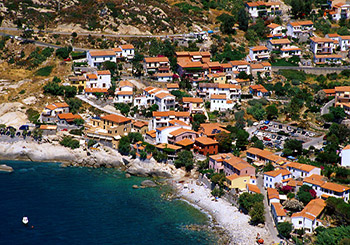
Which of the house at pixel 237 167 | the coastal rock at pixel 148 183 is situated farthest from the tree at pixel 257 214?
the coastal rock at pixel 148 183

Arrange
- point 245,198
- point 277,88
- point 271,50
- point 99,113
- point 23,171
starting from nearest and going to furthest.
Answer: point 245,198, point 23,171, point 99,113, point 277,88, point 271,50

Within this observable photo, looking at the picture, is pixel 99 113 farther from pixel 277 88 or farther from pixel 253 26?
pixel 253 26

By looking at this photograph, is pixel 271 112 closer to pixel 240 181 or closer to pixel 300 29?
pixel 240 181

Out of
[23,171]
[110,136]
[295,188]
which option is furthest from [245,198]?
[23,171]

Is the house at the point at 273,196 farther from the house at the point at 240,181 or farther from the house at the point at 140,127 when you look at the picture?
the house at the point at 140,127

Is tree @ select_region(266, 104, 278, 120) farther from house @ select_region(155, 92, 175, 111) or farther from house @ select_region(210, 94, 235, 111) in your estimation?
house @ select_region(155, 92, 175, 111)

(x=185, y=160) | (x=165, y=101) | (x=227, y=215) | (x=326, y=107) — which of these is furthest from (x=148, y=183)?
(x=326, y=107)

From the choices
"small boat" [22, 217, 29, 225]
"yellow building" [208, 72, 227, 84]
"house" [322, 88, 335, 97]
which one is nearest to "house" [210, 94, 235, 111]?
"yellow building" [208, 72, 227, 84]
